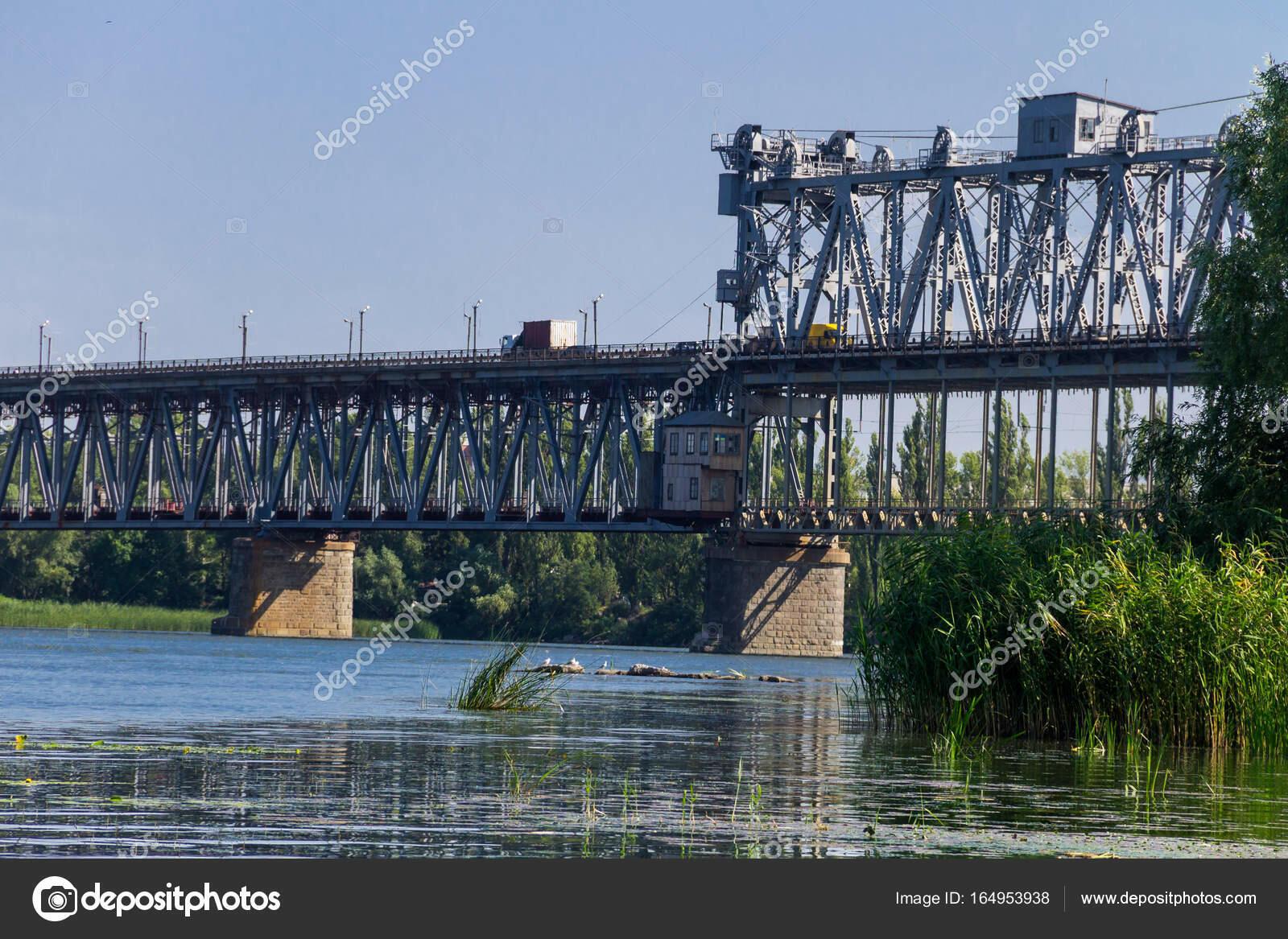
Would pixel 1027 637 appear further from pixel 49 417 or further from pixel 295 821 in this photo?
pixel 49 417

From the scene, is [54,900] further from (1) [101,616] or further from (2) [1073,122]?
(1) [101,616]

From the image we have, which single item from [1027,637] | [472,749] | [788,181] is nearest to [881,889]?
[472,749]

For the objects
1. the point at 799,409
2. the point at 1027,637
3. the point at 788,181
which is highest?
the point at 788,181

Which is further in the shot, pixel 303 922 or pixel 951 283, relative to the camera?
pixel 951 283

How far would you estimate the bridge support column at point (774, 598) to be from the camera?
123 meters

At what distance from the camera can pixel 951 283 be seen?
115188mm

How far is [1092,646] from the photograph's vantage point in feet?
111

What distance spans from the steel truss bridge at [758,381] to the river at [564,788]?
53512 millimetres

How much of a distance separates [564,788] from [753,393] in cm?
10164

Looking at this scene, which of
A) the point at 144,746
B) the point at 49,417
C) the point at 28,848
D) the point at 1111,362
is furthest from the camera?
the point at 49,417

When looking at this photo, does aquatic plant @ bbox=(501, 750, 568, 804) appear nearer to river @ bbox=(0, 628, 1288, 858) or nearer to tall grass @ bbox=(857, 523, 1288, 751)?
river @ bbox=(0, 628, 1288, 858)

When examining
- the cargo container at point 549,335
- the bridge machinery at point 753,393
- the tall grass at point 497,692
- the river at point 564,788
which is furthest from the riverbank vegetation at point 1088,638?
the cargo container at point 549,335

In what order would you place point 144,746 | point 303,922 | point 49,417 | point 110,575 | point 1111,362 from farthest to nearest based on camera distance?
point 110,575, point 49,417, point 1111,362, point 144,746, point 303,922

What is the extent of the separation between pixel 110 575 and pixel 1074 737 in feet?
475
